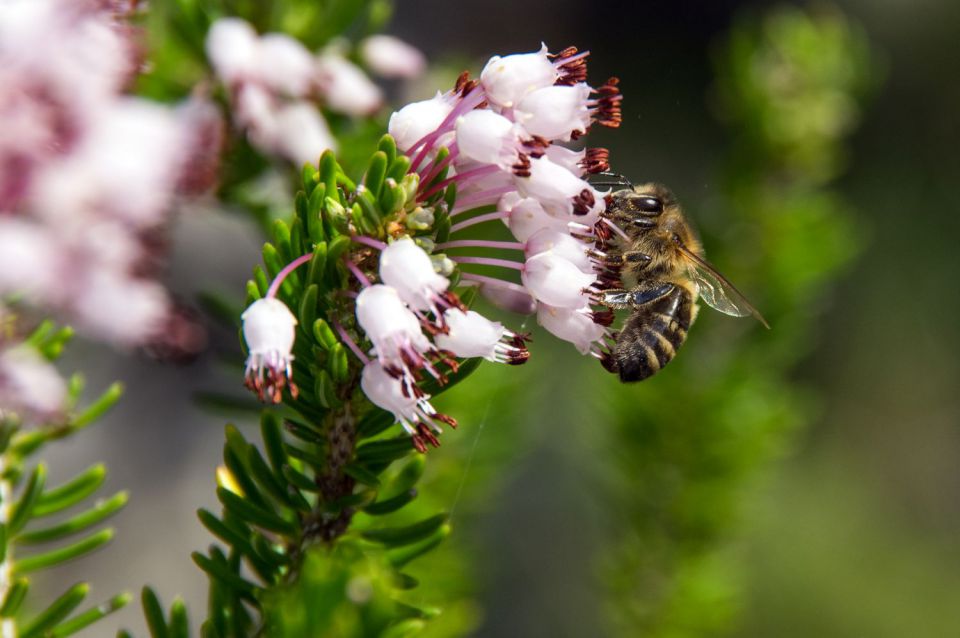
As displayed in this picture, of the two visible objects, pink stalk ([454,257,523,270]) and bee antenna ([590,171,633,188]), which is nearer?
pink stalk ([454,257,523,270])

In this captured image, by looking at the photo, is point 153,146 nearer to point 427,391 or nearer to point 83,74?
point 83,74

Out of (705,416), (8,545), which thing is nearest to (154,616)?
(8,545)

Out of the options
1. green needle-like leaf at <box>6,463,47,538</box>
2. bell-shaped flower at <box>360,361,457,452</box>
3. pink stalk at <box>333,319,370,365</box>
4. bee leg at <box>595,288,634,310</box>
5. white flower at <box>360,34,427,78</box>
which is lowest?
bee leg at <box>595,288,634,310</box>

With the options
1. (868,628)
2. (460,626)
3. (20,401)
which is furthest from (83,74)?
(868,628)

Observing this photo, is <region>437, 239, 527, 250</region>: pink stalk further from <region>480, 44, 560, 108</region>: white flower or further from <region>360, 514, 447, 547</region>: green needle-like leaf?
<region>360, 514, 447, 547</region>: green needle-like leaf

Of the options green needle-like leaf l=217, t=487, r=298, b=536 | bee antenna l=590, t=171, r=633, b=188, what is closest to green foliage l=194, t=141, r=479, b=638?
green needle-like leaf l=217, t=487, r=298, b=536

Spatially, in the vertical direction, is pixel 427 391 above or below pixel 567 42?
above

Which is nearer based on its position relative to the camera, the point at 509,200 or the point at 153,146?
the point at 153,146
